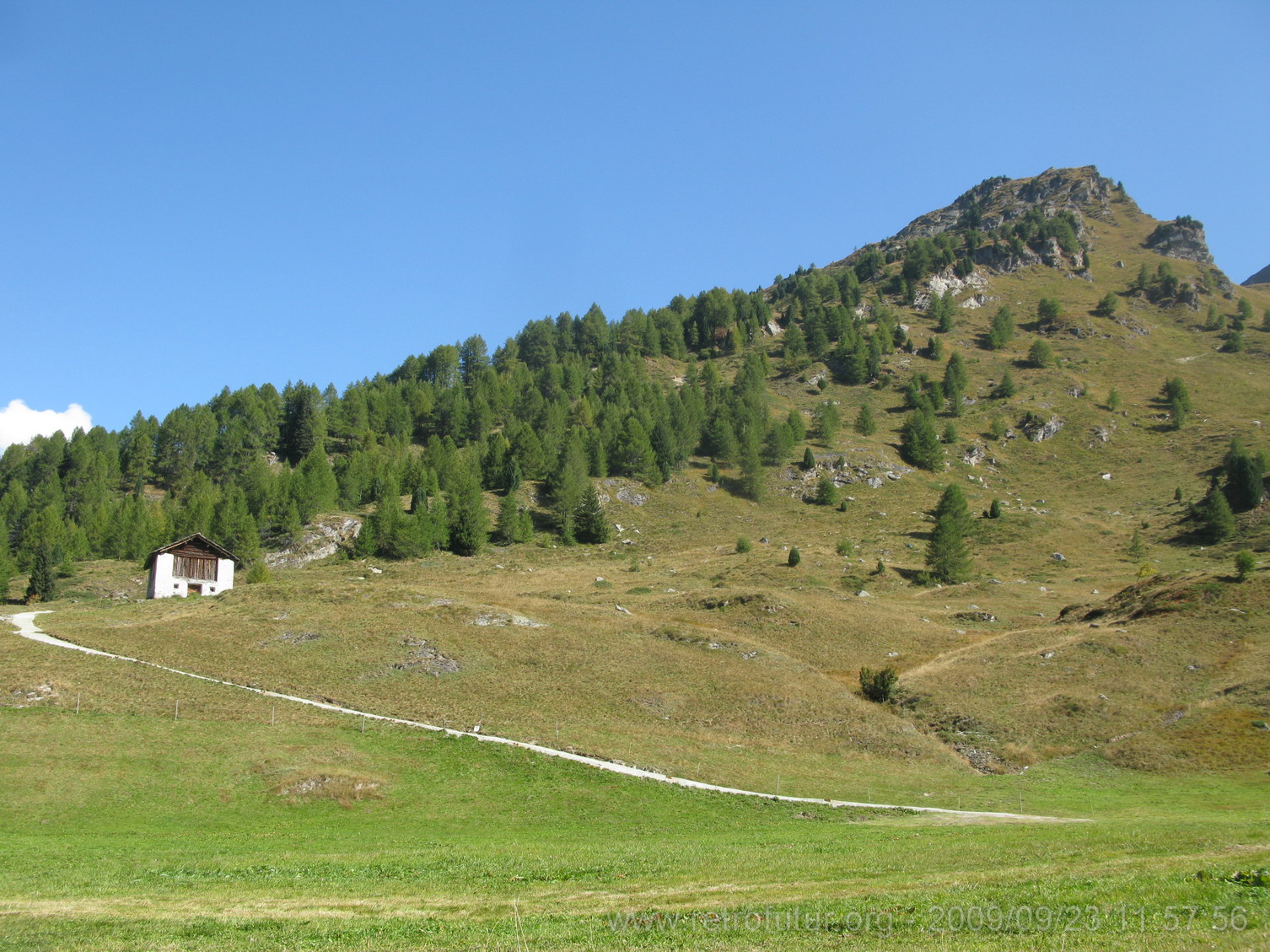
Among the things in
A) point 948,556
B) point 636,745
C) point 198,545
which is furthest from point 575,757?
point 948,556

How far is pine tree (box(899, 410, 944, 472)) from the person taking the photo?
503 feet

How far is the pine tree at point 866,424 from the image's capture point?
164m

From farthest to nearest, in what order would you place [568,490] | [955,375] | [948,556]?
[955,375], [568,490], [948,556]

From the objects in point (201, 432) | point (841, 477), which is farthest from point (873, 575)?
point (201, 432)

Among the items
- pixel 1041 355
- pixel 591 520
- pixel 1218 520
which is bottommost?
pixel 591 520

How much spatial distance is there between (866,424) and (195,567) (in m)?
129

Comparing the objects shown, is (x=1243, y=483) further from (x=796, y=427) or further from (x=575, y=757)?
(x=575, y=757)

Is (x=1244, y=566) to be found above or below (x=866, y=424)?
below

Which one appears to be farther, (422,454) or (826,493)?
(422,454)

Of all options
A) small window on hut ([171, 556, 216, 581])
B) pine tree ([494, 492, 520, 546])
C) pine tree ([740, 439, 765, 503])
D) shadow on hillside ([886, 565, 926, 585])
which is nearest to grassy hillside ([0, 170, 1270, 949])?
shadow on hillside ([886, 565, 926, 585])

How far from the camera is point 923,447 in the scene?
153500mm

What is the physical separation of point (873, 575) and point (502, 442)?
74.2 meters

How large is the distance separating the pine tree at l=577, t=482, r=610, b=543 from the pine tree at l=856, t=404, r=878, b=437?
223 ft

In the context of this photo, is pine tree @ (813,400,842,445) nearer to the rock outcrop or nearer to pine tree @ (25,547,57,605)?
the rock outcrop
